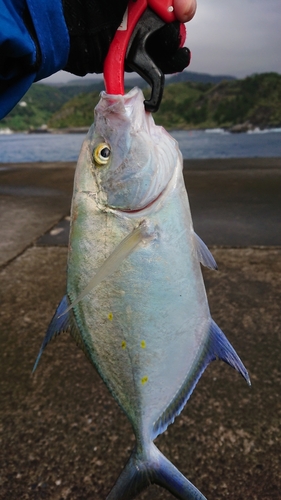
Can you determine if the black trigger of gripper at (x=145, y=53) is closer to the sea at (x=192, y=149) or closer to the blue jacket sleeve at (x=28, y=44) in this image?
the blue jacket sleeve at (x=28, y=44)

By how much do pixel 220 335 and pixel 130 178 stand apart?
1.95 feet

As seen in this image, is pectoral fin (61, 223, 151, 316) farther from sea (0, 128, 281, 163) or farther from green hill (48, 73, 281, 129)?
green hill (48, 73, 281, 129)

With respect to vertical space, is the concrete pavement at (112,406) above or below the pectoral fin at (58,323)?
below

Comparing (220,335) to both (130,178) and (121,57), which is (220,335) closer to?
(130,178)

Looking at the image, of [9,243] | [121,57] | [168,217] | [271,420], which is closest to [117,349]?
[168,217]

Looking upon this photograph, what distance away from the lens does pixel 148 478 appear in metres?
1.34

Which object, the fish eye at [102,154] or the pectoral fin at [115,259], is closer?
the pectoral fin at [115,259]

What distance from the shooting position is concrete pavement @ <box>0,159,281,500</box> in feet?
6.31

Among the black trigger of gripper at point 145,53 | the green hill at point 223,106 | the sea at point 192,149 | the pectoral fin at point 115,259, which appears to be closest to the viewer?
the pectoral fin at point 115,259

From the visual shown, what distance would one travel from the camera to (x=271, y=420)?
2.18m

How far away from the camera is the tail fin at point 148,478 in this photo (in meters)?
1.32

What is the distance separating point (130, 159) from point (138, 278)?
1.22 ft

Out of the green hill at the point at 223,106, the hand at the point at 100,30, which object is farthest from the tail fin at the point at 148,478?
the green hill at the point at 223,106

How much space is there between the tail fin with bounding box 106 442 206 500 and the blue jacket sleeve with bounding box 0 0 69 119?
121 cm
